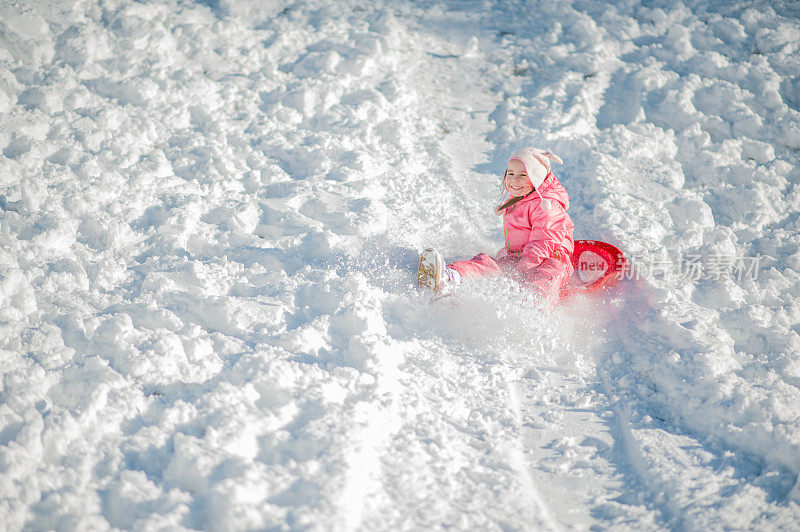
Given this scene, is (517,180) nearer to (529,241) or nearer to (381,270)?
(529,241)

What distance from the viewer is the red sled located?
9.50ft

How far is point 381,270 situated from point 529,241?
0.83 metres

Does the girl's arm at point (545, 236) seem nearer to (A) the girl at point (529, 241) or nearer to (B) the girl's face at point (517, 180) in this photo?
(A) the girl at point (529, 241)

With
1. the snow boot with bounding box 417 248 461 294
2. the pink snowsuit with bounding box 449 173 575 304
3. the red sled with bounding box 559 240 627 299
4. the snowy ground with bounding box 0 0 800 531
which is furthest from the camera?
the red sled with bounding box 559 240 627 299

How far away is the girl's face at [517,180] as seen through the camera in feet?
9.77

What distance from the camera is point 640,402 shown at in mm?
2381

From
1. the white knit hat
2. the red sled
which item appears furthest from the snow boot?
the white knit hat

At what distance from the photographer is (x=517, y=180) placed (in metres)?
3.00

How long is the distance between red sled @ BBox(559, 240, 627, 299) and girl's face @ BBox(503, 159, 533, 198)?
45cm

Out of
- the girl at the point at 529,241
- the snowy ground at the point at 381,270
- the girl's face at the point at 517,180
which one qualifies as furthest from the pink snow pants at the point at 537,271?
the girl's face at the point at 517,180

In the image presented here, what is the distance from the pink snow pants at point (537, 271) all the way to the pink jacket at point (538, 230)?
37mm

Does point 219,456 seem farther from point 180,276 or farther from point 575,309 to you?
point 575,309

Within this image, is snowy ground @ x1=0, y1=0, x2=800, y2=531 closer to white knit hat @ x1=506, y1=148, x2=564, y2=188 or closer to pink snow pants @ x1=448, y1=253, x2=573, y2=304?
pink snow pants @ x1=448, y1=253, x2=573, y2=304

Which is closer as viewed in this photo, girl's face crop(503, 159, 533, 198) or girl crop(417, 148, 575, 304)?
girl crop(417, 148, 575, 304)
